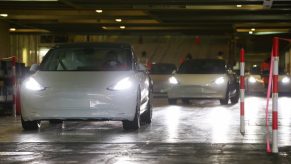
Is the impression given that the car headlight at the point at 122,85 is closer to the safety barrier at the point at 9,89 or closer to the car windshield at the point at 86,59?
the car windshield at the point at 86,59

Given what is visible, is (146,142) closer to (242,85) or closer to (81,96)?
(81,96)

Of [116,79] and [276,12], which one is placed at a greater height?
[276,12]

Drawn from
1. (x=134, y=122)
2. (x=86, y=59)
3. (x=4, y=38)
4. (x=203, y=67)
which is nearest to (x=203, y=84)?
(x=203, y=67)

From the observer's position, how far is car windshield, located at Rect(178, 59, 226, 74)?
20.2 m

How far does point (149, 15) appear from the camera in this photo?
24.0m

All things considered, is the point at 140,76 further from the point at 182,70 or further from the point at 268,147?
the point at 182,70

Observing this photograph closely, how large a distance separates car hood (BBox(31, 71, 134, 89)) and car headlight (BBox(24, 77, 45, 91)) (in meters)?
0.05

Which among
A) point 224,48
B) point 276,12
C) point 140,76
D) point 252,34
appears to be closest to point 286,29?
point 252,34

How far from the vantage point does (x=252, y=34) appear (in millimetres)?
33188

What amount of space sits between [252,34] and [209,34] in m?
2.16

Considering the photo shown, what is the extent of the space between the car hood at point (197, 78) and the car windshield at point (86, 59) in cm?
719

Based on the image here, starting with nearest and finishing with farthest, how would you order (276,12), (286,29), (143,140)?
(143,140) < (276,12) < (286,29)

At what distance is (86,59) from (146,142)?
3055 millimetres

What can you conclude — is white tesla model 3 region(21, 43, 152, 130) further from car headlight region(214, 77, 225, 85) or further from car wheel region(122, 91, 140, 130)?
car headlight region(214, 77, 225, 85)
